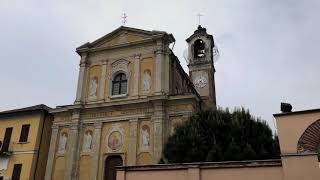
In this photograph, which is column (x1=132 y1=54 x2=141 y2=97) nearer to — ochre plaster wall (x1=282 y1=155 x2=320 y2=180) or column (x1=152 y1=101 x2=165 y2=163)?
column (x1=152 y1=101 x2=165 y2=163)

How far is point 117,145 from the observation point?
67.6 feet

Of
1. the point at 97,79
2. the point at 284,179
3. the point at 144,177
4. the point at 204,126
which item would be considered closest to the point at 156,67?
the point at 97,79

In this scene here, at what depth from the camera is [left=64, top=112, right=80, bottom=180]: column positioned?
20609 millimetres

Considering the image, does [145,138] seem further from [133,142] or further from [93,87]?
[93,87]

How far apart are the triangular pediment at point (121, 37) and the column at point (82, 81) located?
3.70ft

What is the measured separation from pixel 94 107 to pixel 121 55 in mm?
4064

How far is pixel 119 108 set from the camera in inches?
837

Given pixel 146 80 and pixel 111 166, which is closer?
pixel 111 166

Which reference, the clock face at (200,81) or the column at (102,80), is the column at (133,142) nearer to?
the column at (102,80)

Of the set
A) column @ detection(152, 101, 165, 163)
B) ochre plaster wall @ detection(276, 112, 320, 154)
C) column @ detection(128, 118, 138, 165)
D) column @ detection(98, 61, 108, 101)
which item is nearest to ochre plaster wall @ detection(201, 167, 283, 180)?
ochre plaster wall @ detection(276, 112, 320, 154)

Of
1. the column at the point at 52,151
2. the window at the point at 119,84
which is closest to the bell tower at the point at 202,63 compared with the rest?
the window at the point at 119,84

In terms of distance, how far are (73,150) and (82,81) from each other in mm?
4933

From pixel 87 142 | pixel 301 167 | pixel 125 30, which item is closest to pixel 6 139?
A: pixel 87 142

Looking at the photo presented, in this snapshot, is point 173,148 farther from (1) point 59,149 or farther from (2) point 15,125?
(2) point 15,125
